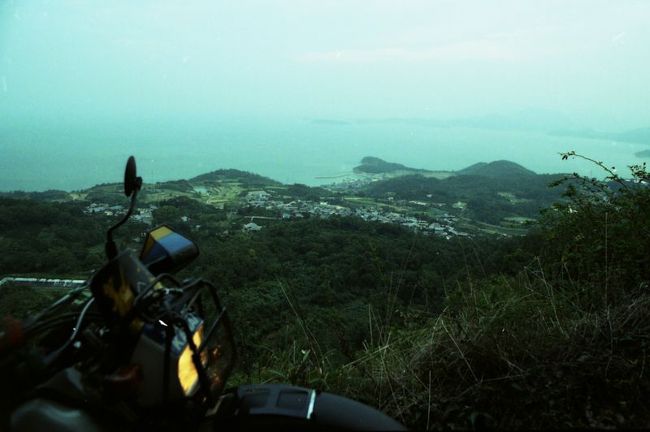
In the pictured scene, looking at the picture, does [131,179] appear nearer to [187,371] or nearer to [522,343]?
[187,371]

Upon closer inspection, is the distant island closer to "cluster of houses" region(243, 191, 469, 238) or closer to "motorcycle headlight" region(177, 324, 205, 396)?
"cluster of houses" region(243, 191, 469, 238)

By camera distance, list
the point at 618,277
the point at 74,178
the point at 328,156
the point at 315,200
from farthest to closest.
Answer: the point at 328,156, the point at 74,178, the point at 315,200, the point at 618,277

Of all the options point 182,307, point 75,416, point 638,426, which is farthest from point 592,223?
point 75,416

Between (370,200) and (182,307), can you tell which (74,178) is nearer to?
(370,200)

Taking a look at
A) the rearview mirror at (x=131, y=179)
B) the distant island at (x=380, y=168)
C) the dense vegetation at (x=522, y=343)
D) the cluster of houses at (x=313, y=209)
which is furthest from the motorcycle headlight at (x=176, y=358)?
the distant island at (x=380, y=168)

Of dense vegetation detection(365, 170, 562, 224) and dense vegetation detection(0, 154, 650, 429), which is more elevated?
dense vegetation detection(0, 154, 650, 429)

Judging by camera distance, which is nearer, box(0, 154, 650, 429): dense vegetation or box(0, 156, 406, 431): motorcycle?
box(0, 156, 406, 431): motorcycle

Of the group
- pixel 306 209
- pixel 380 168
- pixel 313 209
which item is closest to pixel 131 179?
pixel 306 209

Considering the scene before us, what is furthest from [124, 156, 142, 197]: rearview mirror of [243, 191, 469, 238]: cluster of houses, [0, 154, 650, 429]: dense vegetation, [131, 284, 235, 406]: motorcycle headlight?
[243, 191, 469, 238]: cluster of houses
